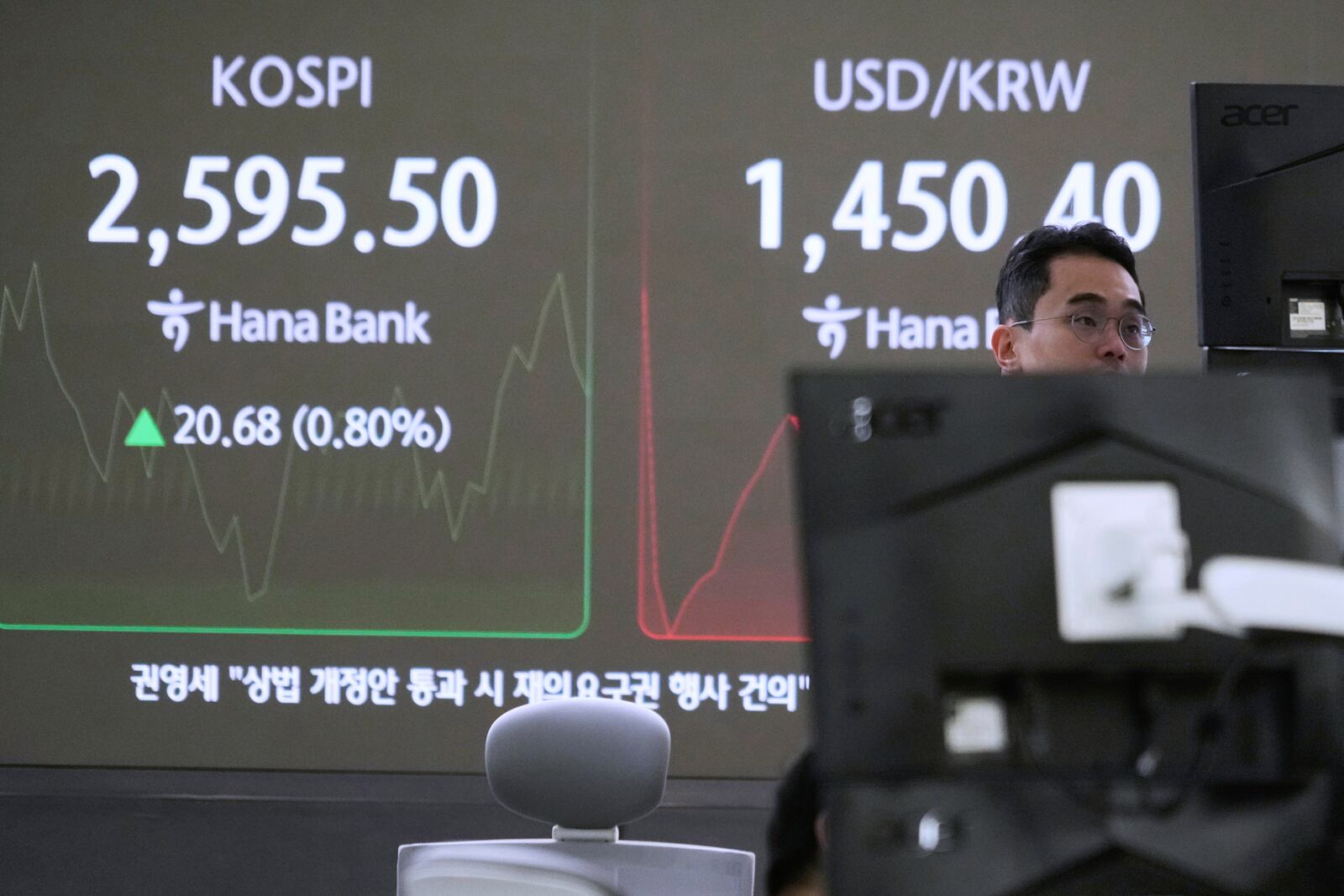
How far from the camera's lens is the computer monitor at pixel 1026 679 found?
26.7 inches

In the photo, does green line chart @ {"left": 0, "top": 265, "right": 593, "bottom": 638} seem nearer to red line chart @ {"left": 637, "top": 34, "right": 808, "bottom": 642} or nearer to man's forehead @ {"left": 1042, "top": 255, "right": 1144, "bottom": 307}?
red line chart @ {"left": 637, "top": 34, "right": 808, "bottom": 642}

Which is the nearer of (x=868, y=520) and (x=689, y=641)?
(x=868, y=520)

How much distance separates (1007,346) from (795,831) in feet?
2.89

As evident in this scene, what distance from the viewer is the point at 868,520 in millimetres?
691

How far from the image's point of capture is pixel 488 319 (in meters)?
2.94

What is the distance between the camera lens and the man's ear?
5.82 ft

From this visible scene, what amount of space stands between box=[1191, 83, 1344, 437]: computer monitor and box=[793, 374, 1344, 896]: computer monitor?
1.86ft

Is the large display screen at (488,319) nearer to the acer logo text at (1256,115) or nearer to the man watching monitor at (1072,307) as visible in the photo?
the man watching monitor at (1072,307)

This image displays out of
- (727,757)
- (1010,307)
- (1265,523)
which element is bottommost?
(727,757)

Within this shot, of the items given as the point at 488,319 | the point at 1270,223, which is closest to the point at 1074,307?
the point at 1270,223

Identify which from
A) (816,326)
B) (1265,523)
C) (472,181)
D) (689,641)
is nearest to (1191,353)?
(816,326)

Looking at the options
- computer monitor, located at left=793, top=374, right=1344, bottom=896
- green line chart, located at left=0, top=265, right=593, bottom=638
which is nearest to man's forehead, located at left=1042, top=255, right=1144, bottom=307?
computer monitor, located at left=793, top=374, right=1344, bottom=896

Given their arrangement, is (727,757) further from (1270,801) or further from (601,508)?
(1270,801)

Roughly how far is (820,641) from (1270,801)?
0.24 m
